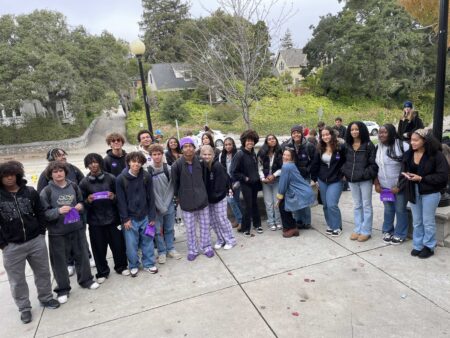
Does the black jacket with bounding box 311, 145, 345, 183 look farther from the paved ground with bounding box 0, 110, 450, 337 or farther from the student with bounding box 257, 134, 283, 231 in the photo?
the paved ground with bounding box 0, 110, 450, 337

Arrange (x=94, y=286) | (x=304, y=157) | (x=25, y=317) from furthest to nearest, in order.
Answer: (x=304, y=157), (x=94, y=286), (x=25, y=317)

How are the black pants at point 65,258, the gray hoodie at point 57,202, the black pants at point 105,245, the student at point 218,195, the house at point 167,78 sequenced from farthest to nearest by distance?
the house at point 167,78 < the student at point 218,195 < the black pants at point 105,245 < the black pants at point 65,258 < the gray hoodie at point 57,202

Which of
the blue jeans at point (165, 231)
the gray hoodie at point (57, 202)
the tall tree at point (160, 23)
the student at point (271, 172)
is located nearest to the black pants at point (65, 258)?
the gray hoodie at point (57, 202)

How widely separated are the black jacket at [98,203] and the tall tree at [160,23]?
5275cm

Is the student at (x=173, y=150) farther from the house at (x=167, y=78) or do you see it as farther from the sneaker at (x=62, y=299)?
the house at (x=167, y=78)

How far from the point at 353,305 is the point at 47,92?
87.2ft

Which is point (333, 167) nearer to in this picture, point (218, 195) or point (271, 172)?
point (271, 172)

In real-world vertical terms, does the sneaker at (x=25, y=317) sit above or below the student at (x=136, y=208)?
below

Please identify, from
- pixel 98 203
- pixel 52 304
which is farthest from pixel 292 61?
A: pixel 52 304

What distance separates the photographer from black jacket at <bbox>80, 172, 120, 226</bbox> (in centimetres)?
408

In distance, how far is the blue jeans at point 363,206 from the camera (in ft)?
15.0

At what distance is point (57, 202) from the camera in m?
3.78

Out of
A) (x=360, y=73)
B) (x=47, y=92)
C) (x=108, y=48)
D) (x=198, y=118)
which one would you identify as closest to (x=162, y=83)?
(x=108, y=48)

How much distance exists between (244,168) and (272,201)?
78 cm
